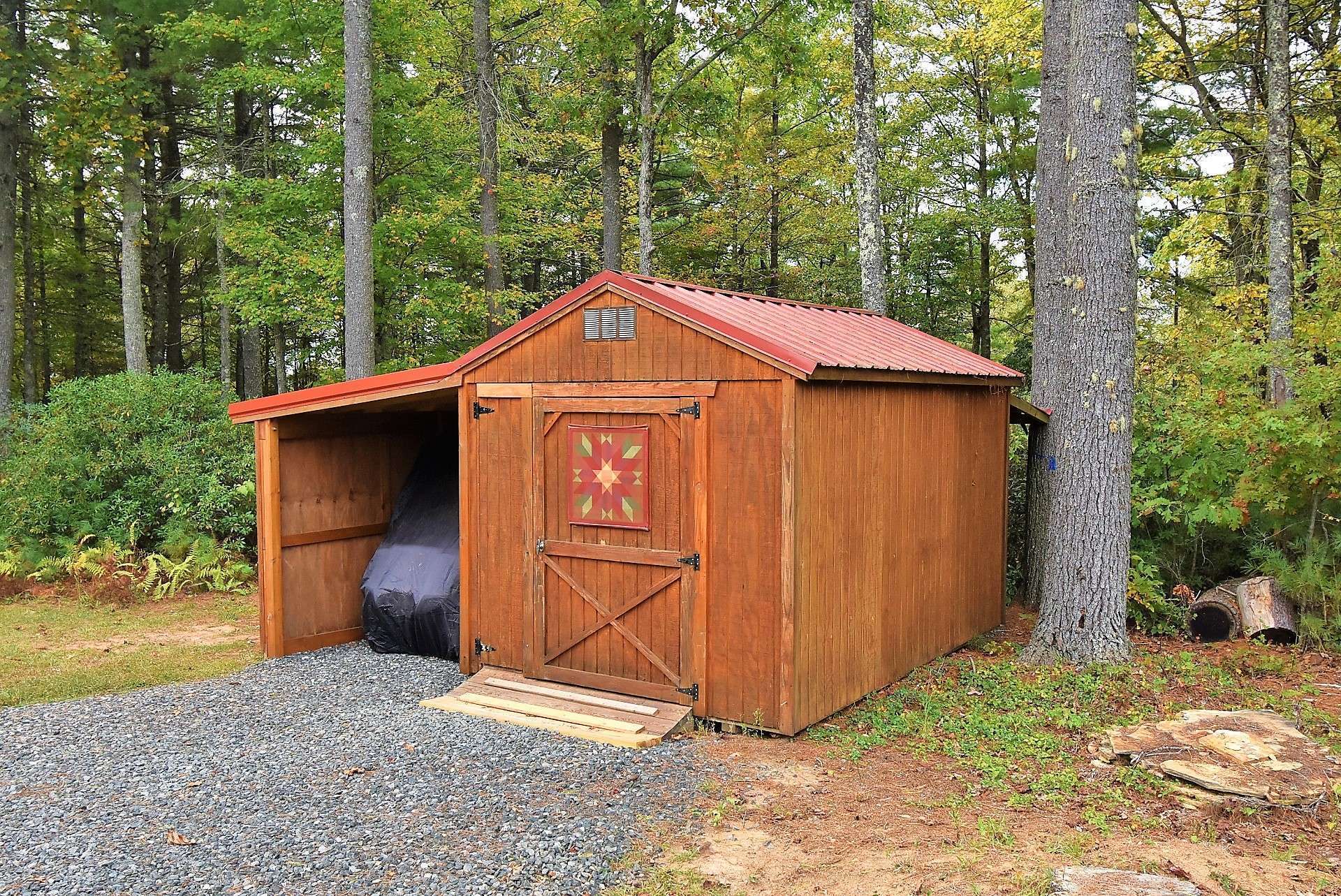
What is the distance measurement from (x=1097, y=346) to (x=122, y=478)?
10709 millimetres

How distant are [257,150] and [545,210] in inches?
193

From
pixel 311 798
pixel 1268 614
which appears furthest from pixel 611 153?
pixel 311 798

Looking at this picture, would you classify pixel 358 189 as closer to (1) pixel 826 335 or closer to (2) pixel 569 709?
(1) pixel 826 335

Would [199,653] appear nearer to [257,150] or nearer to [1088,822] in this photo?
[1088,822]

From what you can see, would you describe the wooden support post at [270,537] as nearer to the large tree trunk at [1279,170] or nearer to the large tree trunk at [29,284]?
the large tree trunk at [1279,170]

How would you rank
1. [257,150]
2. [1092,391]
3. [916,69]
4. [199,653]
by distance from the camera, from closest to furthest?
[1092,391], [199,653], [257,150], [916,69]

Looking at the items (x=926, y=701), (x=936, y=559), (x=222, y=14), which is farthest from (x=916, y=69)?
(x=926, y=701)

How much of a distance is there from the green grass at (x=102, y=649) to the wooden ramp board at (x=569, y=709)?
92.6 inches

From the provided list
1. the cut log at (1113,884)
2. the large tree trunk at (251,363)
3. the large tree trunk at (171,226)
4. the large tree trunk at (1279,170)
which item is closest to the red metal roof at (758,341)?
the cut log at (1113,884)

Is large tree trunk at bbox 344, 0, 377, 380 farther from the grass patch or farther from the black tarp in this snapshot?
the grass patch

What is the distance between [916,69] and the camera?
16.4 metres

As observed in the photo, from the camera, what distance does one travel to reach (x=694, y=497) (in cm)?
588

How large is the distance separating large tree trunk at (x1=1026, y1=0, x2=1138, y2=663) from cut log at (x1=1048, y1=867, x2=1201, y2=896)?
3.23m

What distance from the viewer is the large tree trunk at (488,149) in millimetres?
13523
